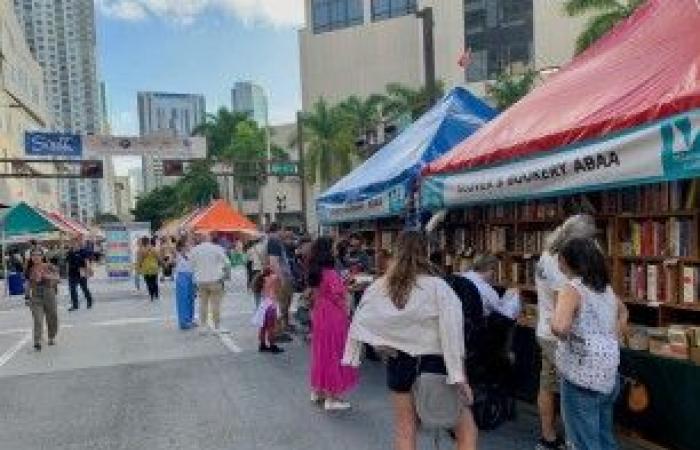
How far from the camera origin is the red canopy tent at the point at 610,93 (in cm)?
566

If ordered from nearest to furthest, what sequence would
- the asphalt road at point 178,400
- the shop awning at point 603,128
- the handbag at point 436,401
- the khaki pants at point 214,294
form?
the handbag at point 436,401, the shop awning at point 603,128, the asphalt road at point 178,400, the khaki pants at point 214,294

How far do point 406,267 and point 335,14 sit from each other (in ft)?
245

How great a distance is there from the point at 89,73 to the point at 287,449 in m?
176

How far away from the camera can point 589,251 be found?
4.61 metres

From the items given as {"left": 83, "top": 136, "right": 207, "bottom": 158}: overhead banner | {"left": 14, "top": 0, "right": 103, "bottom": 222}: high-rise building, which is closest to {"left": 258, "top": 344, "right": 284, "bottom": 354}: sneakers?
{"left": 83, "top": 136, "right": 207, "bottom": 158}: overhead banner

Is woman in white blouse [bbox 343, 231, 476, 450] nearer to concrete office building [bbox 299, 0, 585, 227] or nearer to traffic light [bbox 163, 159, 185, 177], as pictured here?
traffic light [bbox 163, 159, 185, 177]

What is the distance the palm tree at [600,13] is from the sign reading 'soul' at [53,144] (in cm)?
2244

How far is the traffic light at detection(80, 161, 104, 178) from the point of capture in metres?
37.8

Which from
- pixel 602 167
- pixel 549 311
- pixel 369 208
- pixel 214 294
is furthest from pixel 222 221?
pixel 602 167

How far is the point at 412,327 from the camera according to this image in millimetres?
4906

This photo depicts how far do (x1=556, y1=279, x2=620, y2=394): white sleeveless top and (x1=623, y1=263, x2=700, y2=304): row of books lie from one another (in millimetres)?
2208

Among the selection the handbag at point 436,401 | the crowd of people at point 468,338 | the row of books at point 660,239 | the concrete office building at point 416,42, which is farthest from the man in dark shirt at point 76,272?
the concrete office building at point 416,42

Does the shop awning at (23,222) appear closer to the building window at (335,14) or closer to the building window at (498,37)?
the building window at (498,37)

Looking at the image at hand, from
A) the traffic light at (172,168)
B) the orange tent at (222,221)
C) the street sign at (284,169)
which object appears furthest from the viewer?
the street sign at (284,169)
